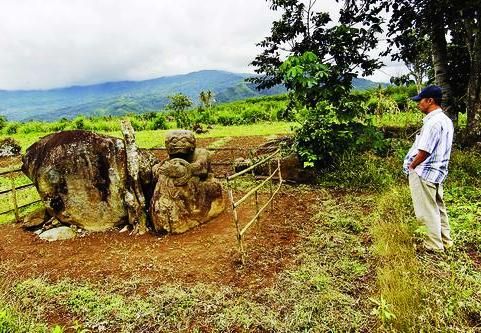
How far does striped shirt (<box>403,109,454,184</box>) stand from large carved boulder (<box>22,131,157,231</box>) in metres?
4.53

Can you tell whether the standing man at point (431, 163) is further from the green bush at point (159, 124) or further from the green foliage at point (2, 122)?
the green foliage at point (2, 122)

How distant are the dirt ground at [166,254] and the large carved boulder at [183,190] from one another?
8.3 inches

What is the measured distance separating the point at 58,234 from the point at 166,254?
7.78 feet

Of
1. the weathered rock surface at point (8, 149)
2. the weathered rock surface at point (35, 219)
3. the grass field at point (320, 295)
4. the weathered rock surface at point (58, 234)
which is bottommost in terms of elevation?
the grass field at point (320, 295)

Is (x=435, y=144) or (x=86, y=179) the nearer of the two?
(x=435, y=144)

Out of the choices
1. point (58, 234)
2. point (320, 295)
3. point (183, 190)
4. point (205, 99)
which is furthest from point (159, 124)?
point (320, 295)

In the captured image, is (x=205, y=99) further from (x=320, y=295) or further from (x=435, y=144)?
(x=320, y=295)

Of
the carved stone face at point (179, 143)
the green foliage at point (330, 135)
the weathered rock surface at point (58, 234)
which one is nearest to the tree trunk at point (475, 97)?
the green foliage at point (330, 135)

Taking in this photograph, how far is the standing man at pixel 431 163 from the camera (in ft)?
14.2

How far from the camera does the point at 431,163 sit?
14.4ft

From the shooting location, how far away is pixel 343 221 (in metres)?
6.14

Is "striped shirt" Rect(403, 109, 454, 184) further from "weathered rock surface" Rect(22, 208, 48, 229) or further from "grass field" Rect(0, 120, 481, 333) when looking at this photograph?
"weathered rock surface" Rect(22, 208, 48, 229)

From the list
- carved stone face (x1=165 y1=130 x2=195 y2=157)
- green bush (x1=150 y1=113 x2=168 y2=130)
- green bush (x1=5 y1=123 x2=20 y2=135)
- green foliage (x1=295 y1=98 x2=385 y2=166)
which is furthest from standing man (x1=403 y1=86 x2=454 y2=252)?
green bush (x1=5 y1=123 x2=20 y2=135)

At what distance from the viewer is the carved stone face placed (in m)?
6.56
